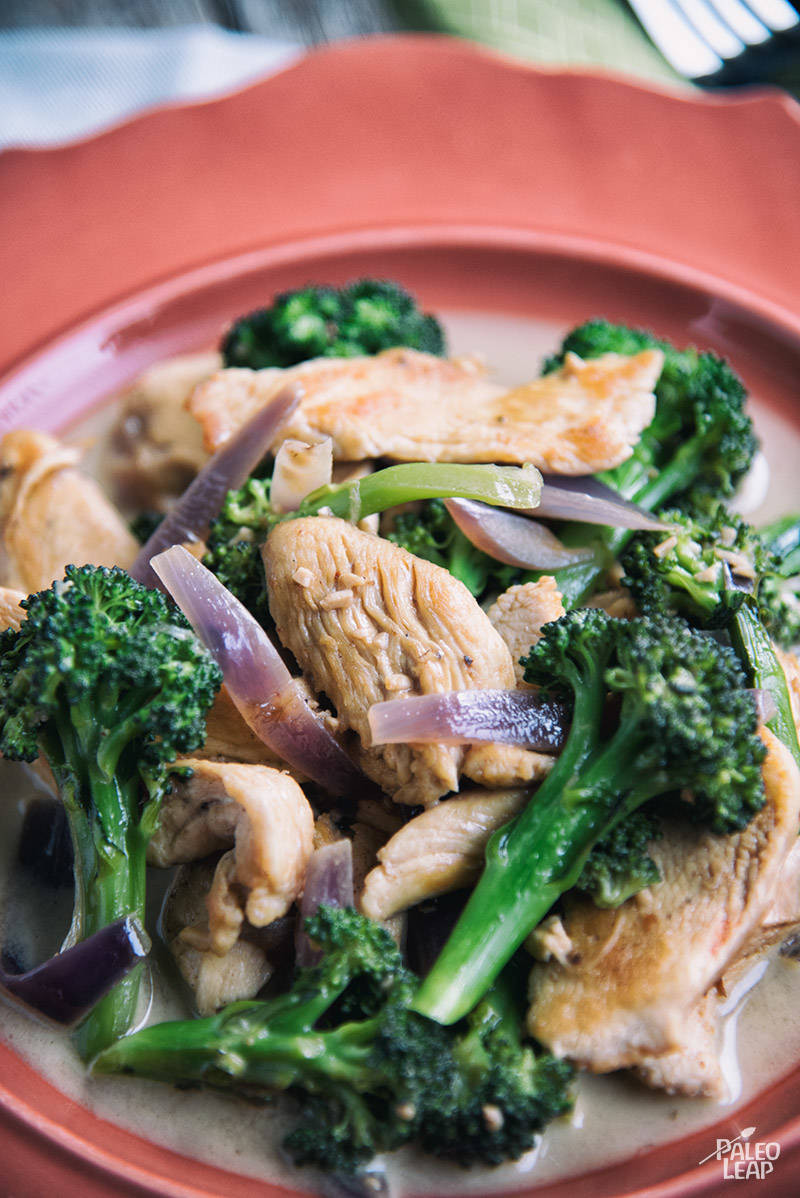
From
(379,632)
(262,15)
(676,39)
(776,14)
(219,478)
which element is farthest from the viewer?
(262,15)

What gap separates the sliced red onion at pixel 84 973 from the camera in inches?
81.9

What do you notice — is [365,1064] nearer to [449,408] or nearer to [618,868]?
[618,868]

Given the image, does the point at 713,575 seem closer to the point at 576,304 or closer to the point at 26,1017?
the point at 576,304

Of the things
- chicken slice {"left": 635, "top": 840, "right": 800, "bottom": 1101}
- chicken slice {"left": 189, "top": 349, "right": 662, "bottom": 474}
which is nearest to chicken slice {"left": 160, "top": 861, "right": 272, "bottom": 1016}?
chicken slice {"left": 635, "top": 840, "right": 800, "bottom": 1101}

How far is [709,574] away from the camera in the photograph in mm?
2393

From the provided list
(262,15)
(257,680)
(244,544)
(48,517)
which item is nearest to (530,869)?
(257,680)

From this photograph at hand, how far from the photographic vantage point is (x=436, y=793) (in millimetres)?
2115

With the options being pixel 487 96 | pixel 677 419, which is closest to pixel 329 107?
pixel 487 96

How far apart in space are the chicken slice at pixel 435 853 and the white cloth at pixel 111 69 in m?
3.26

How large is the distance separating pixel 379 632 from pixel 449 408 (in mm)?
851

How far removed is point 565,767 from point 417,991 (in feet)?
1.73

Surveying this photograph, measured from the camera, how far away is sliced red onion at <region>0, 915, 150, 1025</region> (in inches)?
81.9

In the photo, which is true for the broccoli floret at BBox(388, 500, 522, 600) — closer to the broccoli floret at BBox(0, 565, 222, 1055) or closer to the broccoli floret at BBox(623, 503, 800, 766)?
the broccoli floret at BBox(623, 503, 800, 766)

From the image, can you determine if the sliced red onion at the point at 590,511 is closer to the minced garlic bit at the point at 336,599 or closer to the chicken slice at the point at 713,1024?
the minced garlic bit at the point at 336,599
